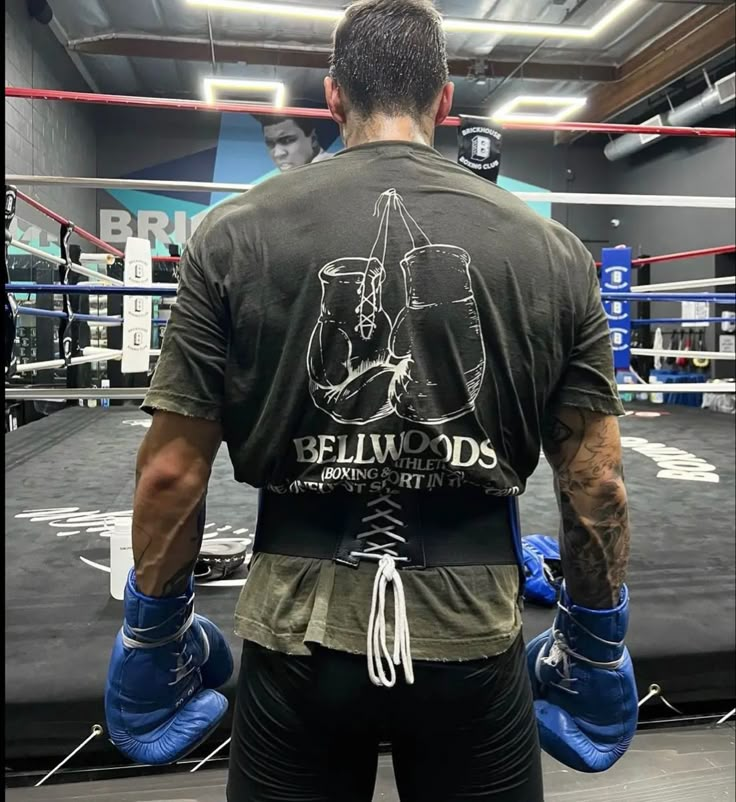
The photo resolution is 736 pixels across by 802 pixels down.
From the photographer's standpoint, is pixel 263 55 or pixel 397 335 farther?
pixel 263 55

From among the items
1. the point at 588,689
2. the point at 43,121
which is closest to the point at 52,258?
the point at 43,121

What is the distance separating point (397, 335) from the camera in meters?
0.69

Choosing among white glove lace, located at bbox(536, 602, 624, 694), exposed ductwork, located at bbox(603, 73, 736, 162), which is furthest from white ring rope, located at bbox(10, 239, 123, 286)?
exposed ductwork, located at bbox(603, 73, 736, 162)

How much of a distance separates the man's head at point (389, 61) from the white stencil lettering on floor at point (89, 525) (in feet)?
4.37

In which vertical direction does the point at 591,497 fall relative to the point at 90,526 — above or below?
above

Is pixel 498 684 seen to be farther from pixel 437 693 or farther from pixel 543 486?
pixel 543 486

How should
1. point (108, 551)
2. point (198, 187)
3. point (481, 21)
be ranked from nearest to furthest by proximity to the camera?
point (108, 551) → point (198, 187) → point (481, 21)

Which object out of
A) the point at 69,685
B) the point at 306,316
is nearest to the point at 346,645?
the point at 306,316

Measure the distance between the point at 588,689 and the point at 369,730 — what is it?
31 centimetres

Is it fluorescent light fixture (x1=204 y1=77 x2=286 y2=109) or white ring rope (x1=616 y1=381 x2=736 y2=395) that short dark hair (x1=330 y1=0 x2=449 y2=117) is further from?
fluorescent light fixture (x1=204 y1=77 x2=286 y2=109)

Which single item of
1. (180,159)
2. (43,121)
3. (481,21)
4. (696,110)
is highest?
(481,21)

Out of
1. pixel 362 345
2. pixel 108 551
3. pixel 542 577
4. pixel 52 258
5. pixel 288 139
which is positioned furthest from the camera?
pixel 288 139

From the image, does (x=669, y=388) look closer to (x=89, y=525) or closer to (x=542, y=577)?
(x=542, y=577)

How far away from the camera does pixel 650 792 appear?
129 cm
